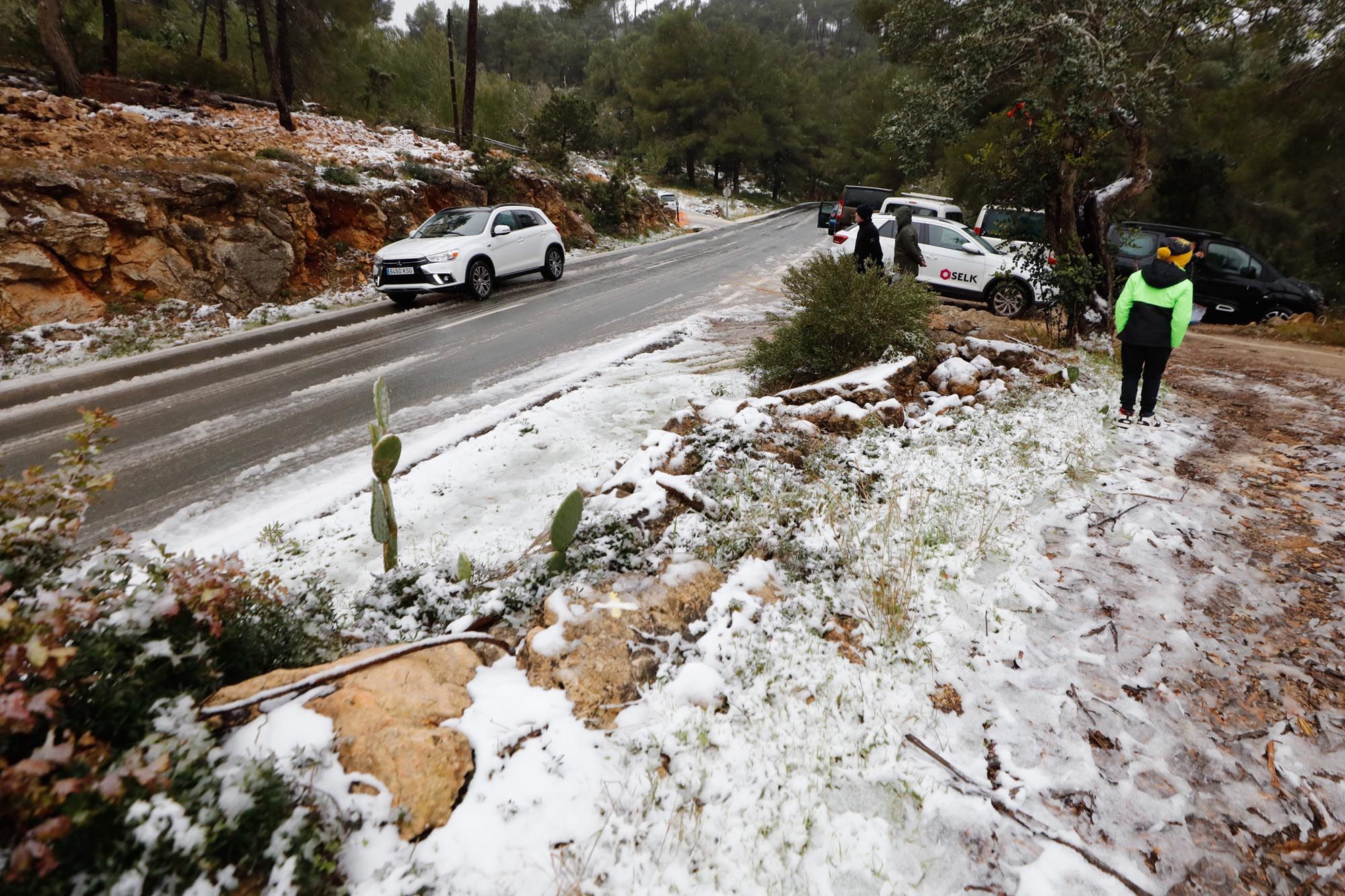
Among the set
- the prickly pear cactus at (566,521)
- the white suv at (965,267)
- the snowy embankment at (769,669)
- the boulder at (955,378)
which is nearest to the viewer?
the snowy embankment at (769,669)

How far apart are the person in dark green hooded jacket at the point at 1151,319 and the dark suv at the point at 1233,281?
310 inches

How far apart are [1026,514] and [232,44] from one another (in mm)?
37744

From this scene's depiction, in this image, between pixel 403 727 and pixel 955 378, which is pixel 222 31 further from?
→ pixel 403 727

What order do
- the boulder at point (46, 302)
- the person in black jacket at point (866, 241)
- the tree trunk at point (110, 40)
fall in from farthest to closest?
1. the tree trunk at point (110, 40)
2. the boulder at point (46, 302)
3. the person in black jacket at point (866, 241)

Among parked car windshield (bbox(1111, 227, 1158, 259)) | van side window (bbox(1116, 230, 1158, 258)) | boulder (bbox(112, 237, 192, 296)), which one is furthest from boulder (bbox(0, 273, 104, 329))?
van side window (bbox(1116, 230, 1158, 258))

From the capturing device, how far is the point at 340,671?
2.26 m

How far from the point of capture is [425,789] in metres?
2.03

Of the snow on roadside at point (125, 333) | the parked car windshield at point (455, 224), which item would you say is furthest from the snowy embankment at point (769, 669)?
the parked car windshield at point (455, 224)

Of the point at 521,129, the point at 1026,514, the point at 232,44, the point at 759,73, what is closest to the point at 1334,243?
the point at 1026,514

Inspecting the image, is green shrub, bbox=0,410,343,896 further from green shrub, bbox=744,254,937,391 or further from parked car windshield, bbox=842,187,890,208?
parked car windshield, bbox=842,187,890,208

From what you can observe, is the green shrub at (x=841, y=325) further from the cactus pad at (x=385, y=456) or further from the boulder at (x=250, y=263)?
the boulder at (x=250, y=263)

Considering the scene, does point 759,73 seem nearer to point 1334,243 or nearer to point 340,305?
point 1334,243

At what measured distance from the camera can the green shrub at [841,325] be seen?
6828 mm

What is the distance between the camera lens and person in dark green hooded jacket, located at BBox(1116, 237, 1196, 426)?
6113 millimetres
